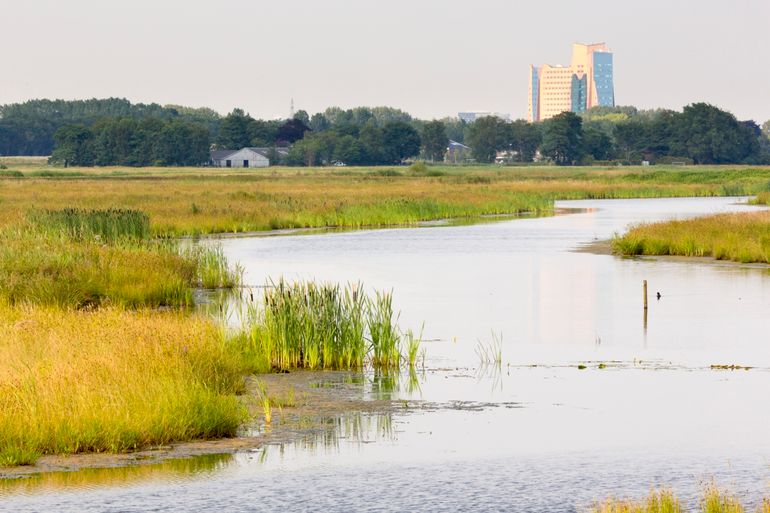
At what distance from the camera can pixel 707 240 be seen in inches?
1909

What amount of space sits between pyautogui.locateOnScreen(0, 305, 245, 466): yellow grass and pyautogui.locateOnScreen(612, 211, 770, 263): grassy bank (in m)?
28.8

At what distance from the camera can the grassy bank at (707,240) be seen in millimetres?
45469

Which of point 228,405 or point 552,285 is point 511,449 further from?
point 552,285

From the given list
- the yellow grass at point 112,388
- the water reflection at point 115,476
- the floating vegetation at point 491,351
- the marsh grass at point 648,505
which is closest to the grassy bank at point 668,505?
the marsh grass at point 648,505

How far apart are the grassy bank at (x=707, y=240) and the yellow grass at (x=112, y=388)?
2885cm

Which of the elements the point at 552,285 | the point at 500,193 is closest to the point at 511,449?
the point at 552,285

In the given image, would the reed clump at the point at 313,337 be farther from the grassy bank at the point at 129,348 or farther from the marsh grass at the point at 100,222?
the marsh grass at the point at 100,222

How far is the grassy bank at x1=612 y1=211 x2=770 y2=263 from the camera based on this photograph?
45.5 metres

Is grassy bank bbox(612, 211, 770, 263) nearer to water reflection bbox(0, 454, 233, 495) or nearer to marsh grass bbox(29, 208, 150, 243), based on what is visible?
marsh grass bbox(29, 208, 150, 243)

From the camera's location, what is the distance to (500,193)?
10131 centimetres

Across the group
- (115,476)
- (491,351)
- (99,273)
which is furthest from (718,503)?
(99,273)

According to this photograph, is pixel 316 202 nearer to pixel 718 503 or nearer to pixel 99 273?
pixel 99 273

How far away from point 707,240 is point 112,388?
35.7 meters

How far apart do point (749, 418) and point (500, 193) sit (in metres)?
83.4
